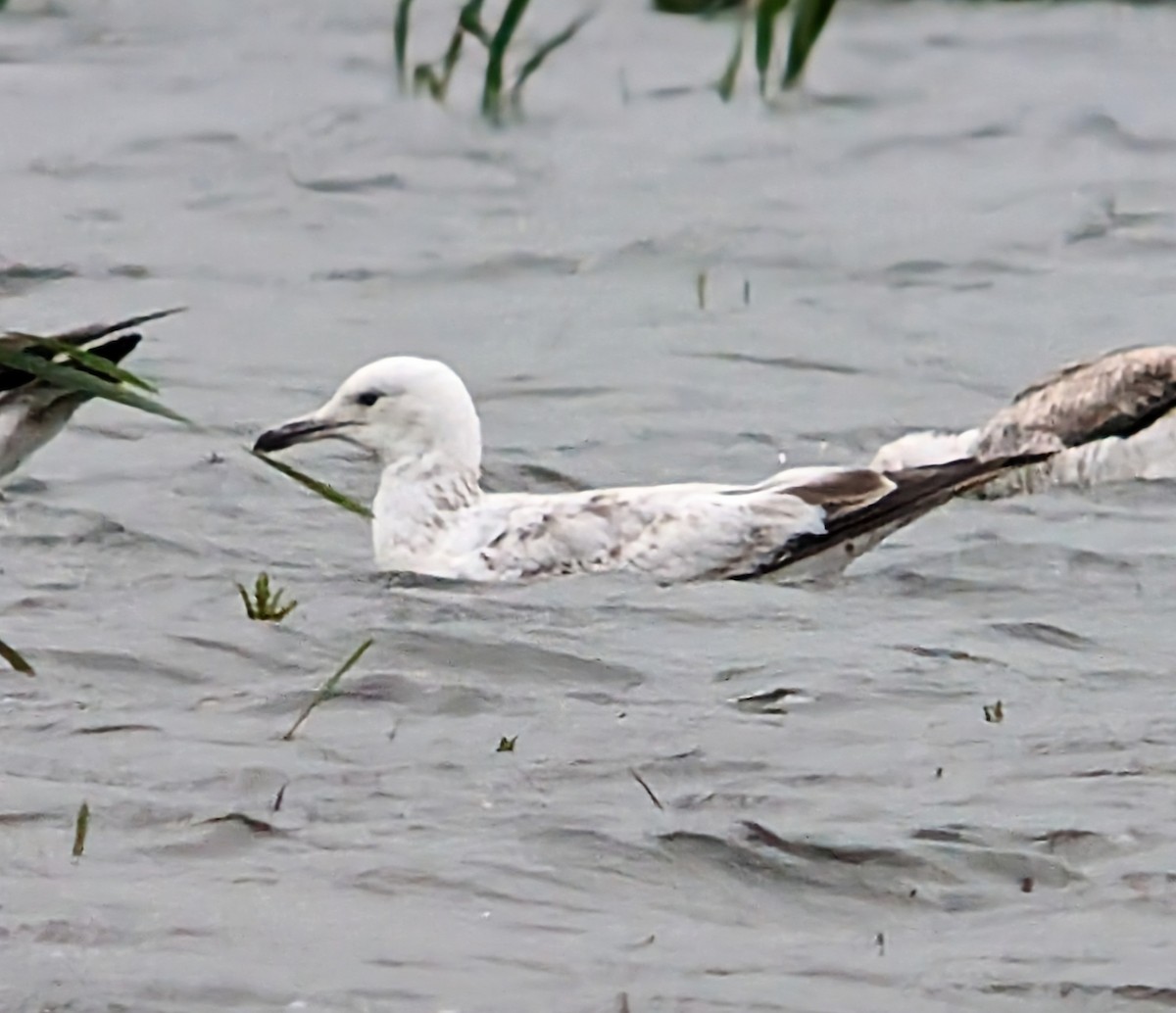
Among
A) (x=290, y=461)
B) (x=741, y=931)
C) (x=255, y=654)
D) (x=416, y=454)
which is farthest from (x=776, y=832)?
(x=290, y=461)

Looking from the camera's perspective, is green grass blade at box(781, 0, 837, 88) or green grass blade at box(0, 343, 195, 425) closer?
green grass blade at box(0, 343, 195, 425)

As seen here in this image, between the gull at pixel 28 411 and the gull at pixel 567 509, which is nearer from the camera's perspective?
the gull at pixel 28 411

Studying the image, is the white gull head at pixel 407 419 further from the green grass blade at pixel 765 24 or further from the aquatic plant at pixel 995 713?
the aquatic plant at pixel 995 713

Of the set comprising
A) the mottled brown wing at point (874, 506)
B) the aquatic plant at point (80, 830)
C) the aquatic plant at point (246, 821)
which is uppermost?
the aquatic plant at point (80, 830)

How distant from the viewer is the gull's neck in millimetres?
10750

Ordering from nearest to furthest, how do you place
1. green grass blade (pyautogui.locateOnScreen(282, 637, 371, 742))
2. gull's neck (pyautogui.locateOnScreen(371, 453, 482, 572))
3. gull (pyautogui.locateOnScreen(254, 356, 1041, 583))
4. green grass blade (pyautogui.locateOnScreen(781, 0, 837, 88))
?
1. green grass blade (pyautogui.locateOnScreen(282, 637, 371, 742))
2. gull (pyautogui.locateOnScreen(254, 356, 1041, 583))
3. gull's neck (pyautogui.locateOnScreen(371, 453, 482, 572))
4. green grass blade (pyautogui.locateOnScreen(781, 0, 837, 88))

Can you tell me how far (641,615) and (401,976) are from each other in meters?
3.75

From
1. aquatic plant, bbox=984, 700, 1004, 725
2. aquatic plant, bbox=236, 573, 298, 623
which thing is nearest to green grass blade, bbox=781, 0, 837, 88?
aquatic plant, bbox=236, 573, 298, 623

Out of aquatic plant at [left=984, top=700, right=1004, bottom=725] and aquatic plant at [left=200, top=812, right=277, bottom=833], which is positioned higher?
aquatic plant at [left=200, top=812, right=277, bottom=833]

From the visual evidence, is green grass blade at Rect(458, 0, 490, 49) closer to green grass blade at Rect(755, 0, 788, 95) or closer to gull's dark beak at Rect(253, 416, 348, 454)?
green grass blade at Rect(755, 0, 788, 95)

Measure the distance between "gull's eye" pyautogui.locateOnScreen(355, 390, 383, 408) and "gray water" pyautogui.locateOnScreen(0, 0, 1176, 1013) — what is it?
1.51 feet

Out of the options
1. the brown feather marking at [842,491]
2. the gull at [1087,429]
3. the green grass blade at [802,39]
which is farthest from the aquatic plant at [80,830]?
the green grass blade at [802,39]

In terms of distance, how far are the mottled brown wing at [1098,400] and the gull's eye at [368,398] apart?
2.35m

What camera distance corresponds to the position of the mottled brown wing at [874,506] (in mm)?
10523
